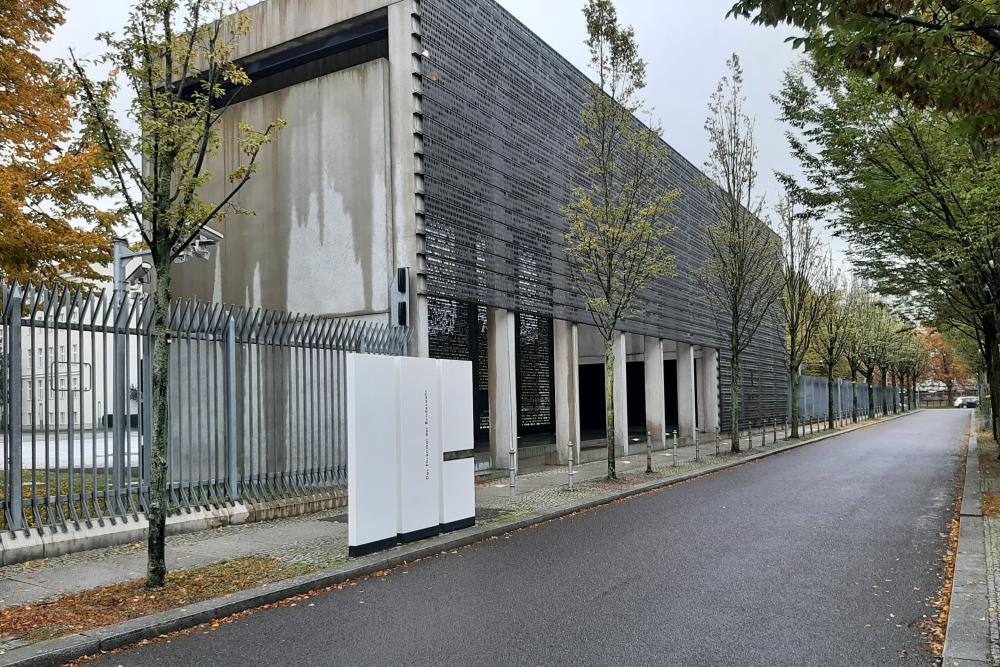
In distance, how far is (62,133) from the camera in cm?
1639

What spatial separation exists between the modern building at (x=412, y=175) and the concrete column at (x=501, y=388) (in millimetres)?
33

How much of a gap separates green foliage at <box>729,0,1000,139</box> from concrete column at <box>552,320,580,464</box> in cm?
1347

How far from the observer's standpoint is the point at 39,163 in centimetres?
1554

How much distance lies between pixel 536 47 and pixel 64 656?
18204 millimetres

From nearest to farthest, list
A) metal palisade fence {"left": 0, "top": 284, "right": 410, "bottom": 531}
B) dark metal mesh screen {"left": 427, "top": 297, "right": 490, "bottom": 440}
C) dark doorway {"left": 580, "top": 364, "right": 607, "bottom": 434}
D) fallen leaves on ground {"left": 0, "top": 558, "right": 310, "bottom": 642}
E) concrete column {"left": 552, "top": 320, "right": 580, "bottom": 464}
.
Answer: fallen leaves on ground {"left": 0, "top": 558, "right": 310, "bottom": 642}
metal palisade fence {"left": 0, "top": 284, "right": 410, "bottom": 531}
concrete column {"left": 552, "top": 320, "right": 580, "bottom": 464}
dark metal mesh screen {"left": 427, "top": 297, "right": 490, "bottom": 440}
dark doorway {"left": 580, "top": 364, "right": 607, "bottom": 434}

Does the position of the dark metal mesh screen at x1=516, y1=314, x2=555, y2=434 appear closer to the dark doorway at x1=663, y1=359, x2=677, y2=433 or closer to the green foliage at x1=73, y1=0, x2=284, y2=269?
the dark doorway at x1=663, y1=359, x2=677, y2=433

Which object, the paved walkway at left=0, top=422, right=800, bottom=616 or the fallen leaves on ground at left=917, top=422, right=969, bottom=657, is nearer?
the fallen leaves on ground at left=917, top=422, right=969, bottom=657

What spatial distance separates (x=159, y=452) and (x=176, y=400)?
3120 mm

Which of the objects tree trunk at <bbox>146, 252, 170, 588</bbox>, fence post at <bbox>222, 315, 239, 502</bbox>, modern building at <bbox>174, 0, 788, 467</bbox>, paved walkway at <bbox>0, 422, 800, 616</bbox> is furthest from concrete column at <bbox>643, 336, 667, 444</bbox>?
tree trunk at <bbox>146, 252, 170, 588</bbox>

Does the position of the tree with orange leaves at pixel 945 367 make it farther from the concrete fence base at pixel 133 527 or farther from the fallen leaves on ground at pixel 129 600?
the fallen leaves on ground at pixel 129 600

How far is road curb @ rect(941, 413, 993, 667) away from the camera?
5.14 meters

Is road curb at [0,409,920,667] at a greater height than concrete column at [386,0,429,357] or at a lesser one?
lesser

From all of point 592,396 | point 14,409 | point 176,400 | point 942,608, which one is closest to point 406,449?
point 176,400

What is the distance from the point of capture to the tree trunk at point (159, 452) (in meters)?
7.03
